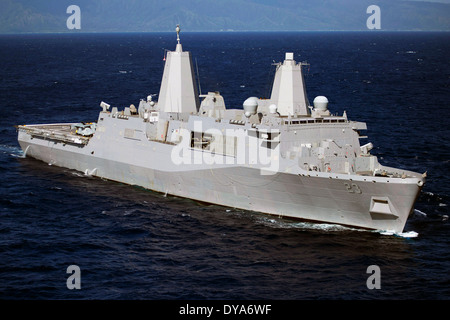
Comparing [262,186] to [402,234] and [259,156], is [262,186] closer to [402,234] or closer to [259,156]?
[259,156]

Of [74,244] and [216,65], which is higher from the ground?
[216,65]

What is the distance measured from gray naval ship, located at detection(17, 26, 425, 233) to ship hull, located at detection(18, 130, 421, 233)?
0.05 meters

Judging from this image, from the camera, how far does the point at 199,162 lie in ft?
103

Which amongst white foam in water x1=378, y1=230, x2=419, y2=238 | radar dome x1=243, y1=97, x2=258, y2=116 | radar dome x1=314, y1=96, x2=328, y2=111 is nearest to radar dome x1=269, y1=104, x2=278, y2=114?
radar dome x1=243, y1=97, x2=258, y2=116

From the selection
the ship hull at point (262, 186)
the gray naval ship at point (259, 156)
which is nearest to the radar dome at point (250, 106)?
the gray naval ship at point (259, 156)

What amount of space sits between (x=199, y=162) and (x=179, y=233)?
16.2 ft

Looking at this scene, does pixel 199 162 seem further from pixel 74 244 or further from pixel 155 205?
pixel 74 244

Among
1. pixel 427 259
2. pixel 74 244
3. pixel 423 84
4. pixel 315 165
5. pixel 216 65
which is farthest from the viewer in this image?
pixel 216 65

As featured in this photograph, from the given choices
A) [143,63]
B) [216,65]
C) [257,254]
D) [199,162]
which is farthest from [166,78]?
[143,63]

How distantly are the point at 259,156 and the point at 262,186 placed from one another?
1490 millimetres

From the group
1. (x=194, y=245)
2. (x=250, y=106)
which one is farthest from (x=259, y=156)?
(x=194, y=245)

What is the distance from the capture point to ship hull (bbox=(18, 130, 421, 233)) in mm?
26562

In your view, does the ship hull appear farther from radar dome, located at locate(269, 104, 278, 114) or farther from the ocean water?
radar dome, located at locate(269, 104, 278, 114)
